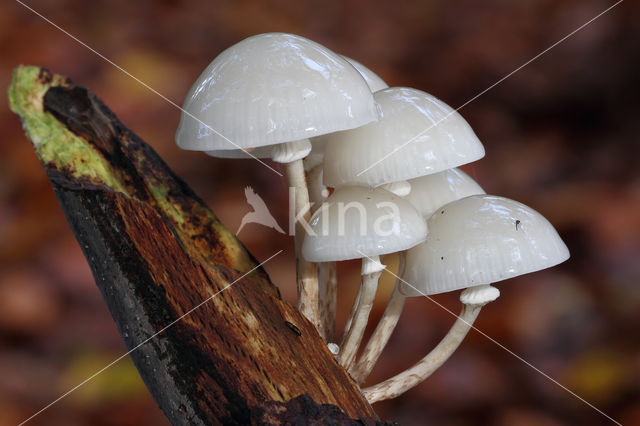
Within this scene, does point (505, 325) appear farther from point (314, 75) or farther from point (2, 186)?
point (2, 186)

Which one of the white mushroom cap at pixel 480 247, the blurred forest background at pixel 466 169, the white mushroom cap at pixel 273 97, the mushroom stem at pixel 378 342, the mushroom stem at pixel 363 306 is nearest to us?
the white mushroom cap at pixel 273 97

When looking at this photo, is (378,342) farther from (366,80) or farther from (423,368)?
(366,80)

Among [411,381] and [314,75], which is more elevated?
[314,75]

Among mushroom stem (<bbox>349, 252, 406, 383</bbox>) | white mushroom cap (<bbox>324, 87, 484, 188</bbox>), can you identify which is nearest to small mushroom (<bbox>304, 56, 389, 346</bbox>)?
mushroom stem (<bbox>349, 252, 406, 383</bbox>)

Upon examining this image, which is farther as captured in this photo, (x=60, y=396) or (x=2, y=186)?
(x=2, y=186)

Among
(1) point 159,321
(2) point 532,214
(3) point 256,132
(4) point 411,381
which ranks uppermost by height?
(3) point 256,132

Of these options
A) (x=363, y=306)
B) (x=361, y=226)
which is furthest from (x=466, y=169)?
(x=361, y=226)

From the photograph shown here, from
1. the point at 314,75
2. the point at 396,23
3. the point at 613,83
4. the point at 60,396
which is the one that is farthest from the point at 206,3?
the point at 314,75

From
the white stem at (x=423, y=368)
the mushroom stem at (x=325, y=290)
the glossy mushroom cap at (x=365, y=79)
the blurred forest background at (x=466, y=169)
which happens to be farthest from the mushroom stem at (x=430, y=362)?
the blurred forest background at (x=466, y=169)

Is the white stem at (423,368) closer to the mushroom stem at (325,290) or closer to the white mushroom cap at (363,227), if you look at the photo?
the mushroom stem at (325,290)
